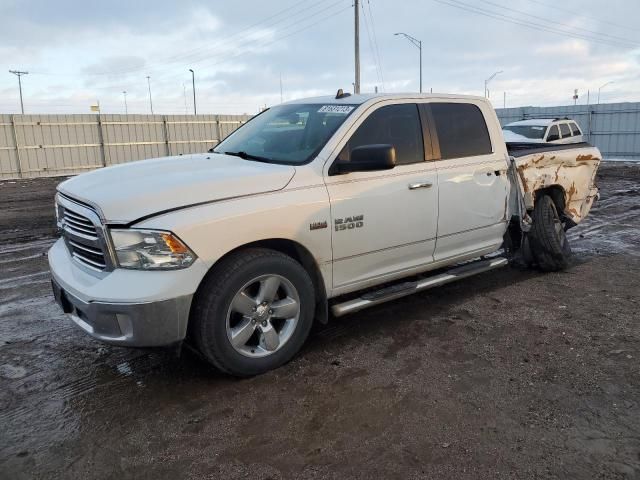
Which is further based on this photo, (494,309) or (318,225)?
(494,309)

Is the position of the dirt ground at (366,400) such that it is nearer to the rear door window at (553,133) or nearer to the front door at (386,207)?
the front door at (386,207)

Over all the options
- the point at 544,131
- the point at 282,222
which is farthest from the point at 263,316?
the point at 544,131

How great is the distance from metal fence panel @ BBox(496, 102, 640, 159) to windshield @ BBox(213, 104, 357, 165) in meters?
26.4

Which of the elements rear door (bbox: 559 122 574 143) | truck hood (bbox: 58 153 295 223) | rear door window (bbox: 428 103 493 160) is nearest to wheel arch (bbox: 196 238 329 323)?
truck hood (bbox: 58 153 295 223)

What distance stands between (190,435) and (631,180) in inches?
710

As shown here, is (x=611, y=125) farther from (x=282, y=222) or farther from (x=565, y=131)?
(x=282, y=222)

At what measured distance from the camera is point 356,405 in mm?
3365

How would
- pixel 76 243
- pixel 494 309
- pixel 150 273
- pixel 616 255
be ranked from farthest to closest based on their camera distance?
pixel 616 255 < pixel 494 309 < pixel 76 243 < pixel 150 273

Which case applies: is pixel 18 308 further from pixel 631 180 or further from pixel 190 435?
pixel 631 180

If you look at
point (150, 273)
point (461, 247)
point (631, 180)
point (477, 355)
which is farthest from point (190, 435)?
point (631, 180)

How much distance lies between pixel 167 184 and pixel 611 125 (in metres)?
28.5

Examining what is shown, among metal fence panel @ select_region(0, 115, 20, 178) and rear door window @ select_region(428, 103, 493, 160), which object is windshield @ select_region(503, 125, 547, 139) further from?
metal fence panel @ select_region(0, 115, 20, 178)

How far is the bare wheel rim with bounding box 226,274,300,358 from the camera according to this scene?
359 cm

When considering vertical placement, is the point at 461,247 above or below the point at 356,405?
above
